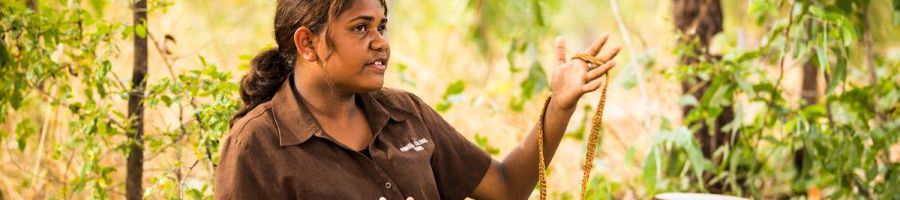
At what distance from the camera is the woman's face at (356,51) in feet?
6.54

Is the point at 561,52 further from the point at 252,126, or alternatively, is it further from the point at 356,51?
the point at 252,126

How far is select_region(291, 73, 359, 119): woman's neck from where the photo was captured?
6.72ft

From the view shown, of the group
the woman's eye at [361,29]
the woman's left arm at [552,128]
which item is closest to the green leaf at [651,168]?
the woman's left arm at [552,128]

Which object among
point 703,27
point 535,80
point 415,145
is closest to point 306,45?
point 415,145

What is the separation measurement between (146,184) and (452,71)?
10.2 ft

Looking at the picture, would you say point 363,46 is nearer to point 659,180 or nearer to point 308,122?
point 308,122

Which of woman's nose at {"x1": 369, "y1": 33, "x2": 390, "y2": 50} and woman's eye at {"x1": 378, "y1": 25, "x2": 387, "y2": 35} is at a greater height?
woman's eye at {"x1": 378, "y1": 25, "x2": 387, "y2": 35}

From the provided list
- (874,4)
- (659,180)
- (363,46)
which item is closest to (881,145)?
(659,180)

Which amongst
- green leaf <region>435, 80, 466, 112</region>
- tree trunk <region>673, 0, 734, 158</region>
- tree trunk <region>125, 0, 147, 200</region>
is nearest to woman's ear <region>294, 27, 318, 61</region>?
tree trunk <region>125, 0, 147, 200</region>

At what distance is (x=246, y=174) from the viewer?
188 centimetres

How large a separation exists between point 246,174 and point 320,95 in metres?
0.26

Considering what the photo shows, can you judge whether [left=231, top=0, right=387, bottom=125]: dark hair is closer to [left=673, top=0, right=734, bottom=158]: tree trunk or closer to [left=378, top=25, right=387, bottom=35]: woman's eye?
[left=378, top=25, right=387, bottom=35]: woman's eye

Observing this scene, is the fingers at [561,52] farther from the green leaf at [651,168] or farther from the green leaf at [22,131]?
the green leaf at [22,131]

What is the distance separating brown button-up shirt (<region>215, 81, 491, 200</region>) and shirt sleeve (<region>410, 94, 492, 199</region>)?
0.06 feet
